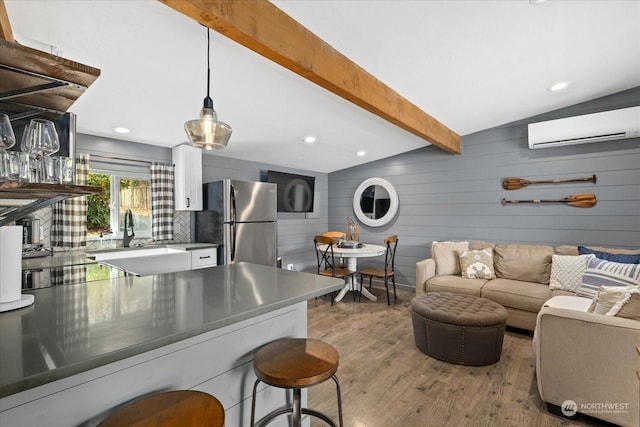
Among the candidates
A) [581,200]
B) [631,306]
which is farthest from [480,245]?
[631,306]

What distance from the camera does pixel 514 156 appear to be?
4.14 m

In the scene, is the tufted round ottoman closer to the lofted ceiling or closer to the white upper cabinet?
the lofted ceiling

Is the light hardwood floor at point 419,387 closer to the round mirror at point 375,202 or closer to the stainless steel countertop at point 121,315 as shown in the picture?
the stainless steel countertop at point 121,315

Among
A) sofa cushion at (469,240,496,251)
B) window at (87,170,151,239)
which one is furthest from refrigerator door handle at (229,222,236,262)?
sofa cushion at (469,240,496,251)

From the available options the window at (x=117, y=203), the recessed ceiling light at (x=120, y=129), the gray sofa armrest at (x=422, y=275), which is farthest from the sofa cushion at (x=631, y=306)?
the window at (x=117, y=203)

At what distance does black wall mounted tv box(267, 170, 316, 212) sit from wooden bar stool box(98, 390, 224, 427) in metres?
4.15

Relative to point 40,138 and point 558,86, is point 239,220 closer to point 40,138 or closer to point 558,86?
point 40,138

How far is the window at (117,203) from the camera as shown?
11.7 ft

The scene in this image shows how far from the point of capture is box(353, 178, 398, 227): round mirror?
5281 millimetres

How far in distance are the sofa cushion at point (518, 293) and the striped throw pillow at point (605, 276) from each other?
32cm

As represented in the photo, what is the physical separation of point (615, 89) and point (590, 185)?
1073 millimetres

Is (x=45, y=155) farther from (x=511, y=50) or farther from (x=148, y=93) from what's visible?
(x=511, y=50)

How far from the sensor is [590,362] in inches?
73.6

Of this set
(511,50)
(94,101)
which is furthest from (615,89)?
(94,101)
